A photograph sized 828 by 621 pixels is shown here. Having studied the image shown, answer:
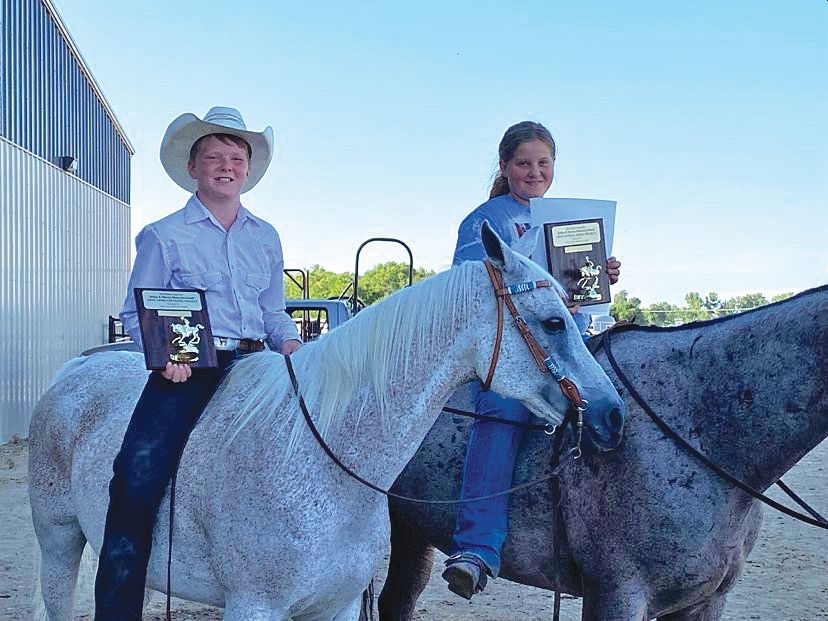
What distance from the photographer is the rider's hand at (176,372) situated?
8.29 ft

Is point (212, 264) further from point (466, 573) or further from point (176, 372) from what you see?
point (466, 573)

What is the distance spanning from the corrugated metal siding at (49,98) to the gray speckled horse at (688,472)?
13.3 m

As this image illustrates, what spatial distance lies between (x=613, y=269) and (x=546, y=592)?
11.3 feet

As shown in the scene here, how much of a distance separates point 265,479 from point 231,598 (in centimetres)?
39

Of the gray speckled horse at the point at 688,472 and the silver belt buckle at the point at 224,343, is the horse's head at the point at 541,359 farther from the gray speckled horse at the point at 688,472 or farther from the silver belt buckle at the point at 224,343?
the silver belt buckle at the point at 224,343

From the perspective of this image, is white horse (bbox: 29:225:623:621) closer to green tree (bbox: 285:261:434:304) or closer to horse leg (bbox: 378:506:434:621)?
horse leg (bbox: 378:506:434:621)

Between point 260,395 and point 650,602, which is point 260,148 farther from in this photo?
point 650,602

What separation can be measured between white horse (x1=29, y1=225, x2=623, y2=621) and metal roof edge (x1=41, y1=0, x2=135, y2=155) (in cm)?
1689

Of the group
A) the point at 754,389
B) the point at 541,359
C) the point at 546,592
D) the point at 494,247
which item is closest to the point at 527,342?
the point at 541,359

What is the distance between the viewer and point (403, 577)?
3986 millimetres

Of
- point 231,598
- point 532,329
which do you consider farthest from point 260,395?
point 532,329

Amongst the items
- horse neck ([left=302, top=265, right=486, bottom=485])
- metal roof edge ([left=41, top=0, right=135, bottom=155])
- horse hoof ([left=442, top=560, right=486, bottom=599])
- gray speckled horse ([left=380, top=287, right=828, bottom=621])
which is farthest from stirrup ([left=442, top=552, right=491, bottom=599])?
metal roof edge ([left=41, top=0, right=135, bottom=155])

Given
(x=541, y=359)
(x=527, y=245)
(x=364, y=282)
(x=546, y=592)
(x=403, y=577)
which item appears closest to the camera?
(x=541, y=359)

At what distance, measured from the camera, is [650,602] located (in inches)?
112
